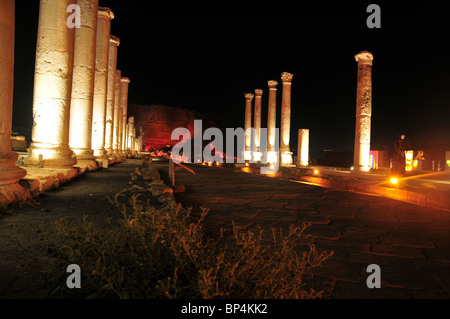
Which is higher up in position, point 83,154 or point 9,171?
point 83,154

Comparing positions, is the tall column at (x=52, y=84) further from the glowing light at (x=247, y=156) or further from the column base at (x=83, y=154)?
the glowing light at (x=247, y=156)

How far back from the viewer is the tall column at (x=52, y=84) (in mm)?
7121

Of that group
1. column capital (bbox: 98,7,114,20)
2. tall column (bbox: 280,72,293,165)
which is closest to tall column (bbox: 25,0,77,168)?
column capital (bbox: 98,7,114,20)

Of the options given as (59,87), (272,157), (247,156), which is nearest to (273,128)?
(272,157)

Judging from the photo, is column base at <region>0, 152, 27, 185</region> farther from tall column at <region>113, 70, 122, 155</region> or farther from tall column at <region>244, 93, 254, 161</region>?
tall column at <region>244, 93, 254, 161</region>

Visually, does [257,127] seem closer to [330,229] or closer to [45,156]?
[45,156]

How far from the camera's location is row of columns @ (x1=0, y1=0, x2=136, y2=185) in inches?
186

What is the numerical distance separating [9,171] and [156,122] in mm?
55633

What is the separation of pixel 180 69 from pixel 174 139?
47.4 ft

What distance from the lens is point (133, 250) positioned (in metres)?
2.05

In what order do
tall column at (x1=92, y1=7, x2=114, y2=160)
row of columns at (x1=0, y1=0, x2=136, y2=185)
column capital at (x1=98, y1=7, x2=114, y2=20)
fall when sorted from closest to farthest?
row of columns at (x1=0, y1=0, x2=136, y2=185) → column capital at (x1=98, y1=7, x2=114, y2=20) → tall column at (x1=92, y1=7, x2=114, y2=160)

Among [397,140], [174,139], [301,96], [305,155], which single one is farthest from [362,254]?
[174,139]

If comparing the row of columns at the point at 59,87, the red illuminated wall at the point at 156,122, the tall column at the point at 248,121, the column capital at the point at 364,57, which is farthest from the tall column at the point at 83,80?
the red illuminated wall at the point at 156,122

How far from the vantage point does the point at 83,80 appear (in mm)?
9922
